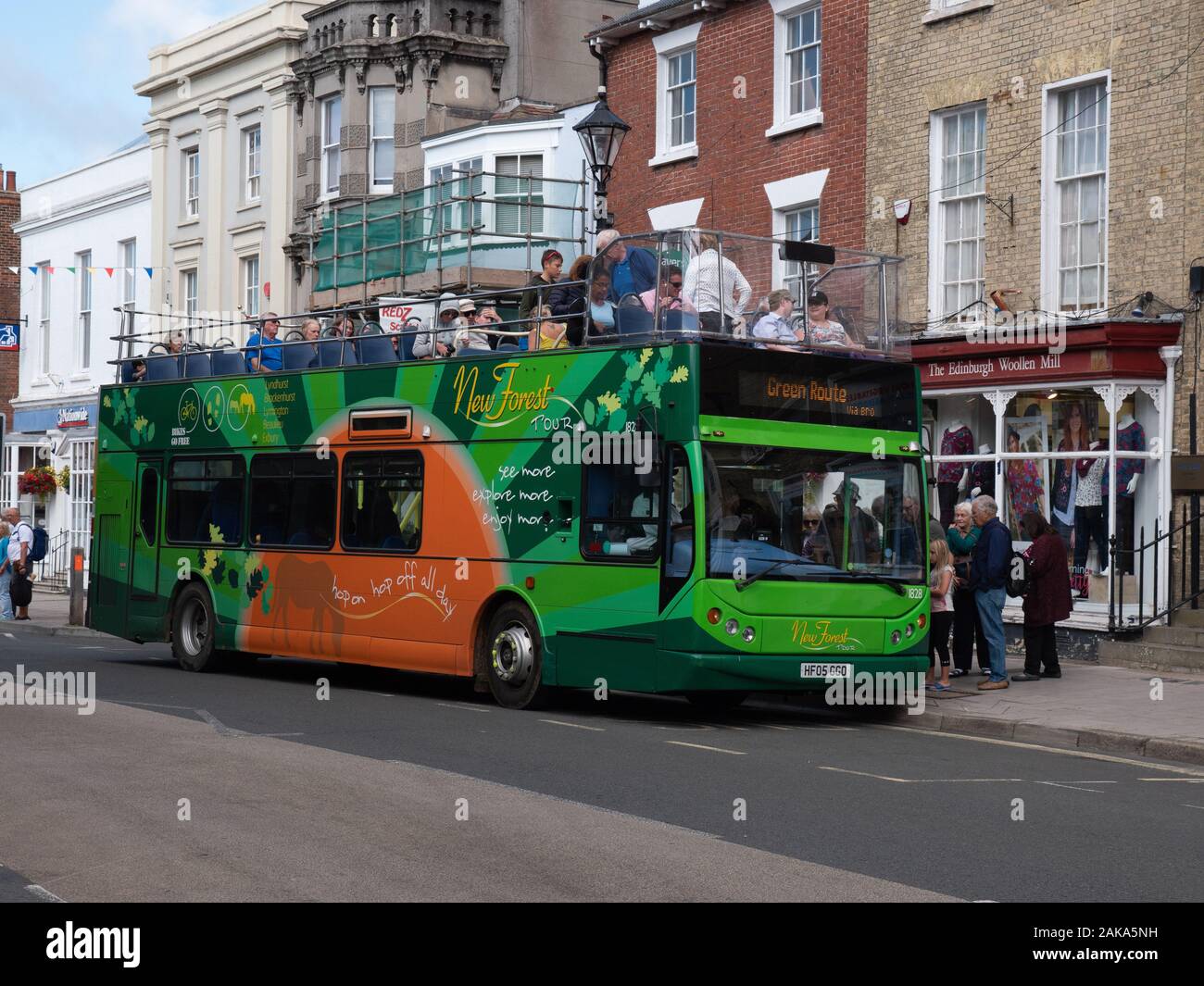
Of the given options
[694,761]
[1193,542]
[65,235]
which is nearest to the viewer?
[694,761]

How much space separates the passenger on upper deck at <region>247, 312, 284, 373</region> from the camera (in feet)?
61.2

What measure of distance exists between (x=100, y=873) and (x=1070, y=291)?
15.1 meters

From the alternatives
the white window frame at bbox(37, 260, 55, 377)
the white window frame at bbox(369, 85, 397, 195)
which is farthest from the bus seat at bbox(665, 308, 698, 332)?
the white window frame at bbox(37, 260, 55, 377)

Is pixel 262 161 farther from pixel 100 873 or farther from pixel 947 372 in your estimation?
pixel 100 873

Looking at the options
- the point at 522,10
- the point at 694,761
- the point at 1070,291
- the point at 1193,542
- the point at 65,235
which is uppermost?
the point at 522,10

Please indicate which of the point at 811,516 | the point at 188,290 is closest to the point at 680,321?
the point at 811,516

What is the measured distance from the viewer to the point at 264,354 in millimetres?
18969

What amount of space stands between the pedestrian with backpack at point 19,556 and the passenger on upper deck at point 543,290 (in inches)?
607

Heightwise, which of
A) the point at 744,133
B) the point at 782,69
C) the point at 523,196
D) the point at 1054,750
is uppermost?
the point at 782,69

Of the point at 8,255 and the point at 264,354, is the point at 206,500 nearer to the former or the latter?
the point at 264,354

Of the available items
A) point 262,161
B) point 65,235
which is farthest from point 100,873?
point 65,235

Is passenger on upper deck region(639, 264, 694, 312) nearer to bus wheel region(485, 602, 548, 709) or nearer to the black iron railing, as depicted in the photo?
bus wheel region(485, 602, 548, 709)

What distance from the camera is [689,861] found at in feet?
26.9

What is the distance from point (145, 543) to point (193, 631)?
4.67 ft
